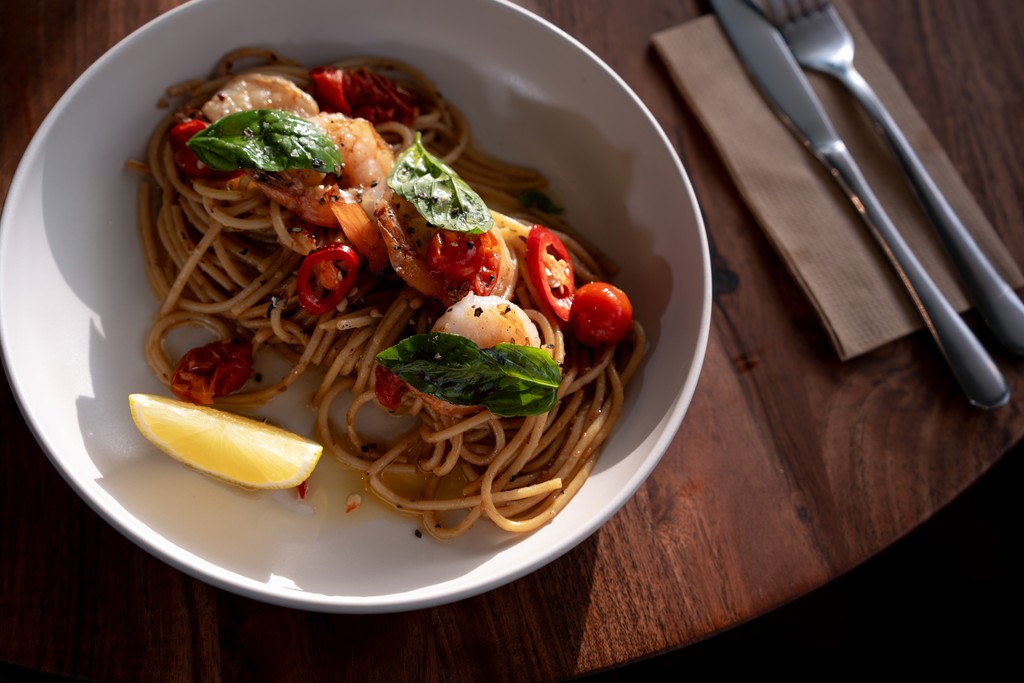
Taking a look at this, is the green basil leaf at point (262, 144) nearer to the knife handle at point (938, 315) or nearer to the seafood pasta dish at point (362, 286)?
the seafood pasta dish at point (362, 286)

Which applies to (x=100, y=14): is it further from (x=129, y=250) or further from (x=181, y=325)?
(x=181, y=325)

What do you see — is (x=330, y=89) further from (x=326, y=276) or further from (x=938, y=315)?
(x=938, y=315)

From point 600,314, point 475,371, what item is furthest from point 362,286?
point 600,314

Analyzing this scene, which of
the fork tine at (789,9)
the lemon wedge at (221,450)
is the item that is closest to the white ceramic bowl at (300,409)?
the lemon wedge at (221,450)

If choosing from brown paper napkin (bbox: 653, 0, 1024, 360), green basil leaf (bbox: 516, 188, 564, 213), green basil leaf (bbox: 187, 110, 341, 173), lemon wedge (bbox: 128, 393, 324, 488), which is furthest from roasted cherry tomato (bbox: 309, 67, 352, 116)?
brown paper napkin (bbox: 653, 0, 1024, 360)

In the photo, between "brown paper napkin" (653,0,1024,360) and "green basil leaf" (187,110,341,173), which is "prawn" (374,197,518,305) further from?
"brown paper napkin" (653,0,1024,360)

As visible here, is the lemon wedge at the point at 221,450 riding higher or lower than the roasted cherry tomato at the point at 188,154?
lower

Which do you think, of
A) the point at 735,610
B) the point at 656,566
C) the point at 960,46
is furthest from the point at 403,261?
the point at 960,46
